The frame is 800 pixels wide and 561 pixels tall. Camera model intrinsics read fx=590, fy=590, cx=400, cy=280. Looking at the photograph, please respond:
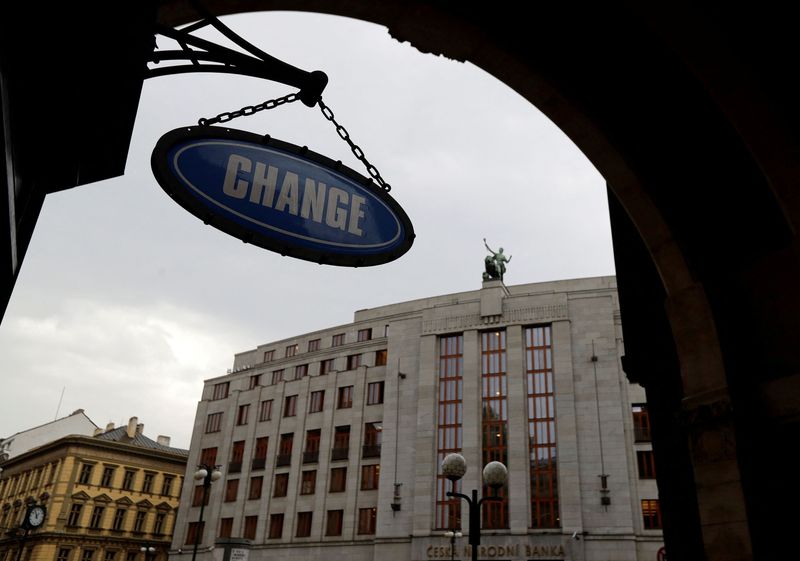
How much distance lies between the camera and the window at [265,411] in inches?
2089

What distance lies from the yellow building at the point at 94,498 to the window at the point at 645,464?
140 feet

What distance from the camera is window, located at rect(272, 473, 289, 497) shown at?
48688 mm

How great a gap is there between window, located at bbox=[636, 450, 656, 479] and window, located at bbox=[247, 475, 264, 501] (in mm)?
30026

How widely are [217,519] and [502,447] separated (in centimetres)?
2578

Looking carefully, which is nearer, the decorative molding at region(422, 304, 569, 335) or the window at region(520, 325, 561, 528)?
the window at region(520, 325, 561, 528)

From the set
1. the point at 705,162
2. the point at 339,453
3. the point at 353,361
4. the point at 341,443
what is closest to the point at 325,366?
the point at 353,361

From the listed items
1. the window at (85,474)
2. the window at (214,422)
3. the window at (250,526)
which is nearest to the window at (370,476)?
the window at (250,526)

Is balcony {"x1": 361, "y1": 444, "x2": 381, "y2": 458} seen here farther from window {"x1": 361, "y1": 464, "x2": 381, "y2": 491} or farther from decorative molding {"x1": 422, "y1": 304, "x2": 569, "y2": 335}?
decorative molding {"x1": 422, "y1": 304, "x2": 569, "y2": 335}

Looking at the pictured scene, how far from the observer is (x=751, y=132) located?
471cm

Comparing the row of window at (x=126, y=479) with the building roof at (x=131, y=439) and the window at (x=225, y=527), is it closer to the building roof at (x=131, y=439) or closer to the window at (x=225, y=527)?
the building roof at (x=131, y=439)

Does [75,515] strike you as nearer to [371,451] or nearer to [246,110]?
[371,451]

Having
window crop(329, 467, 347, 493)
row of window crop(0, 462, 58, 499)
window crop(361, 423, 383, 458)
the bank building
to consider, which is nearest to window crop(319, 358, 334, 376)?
the bank building

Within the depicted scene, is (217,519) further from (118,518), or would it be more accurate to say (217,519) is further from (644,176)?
(644,176)

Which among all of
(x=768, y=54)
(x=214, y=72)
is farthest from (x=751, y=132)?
(x=214, y=72)
